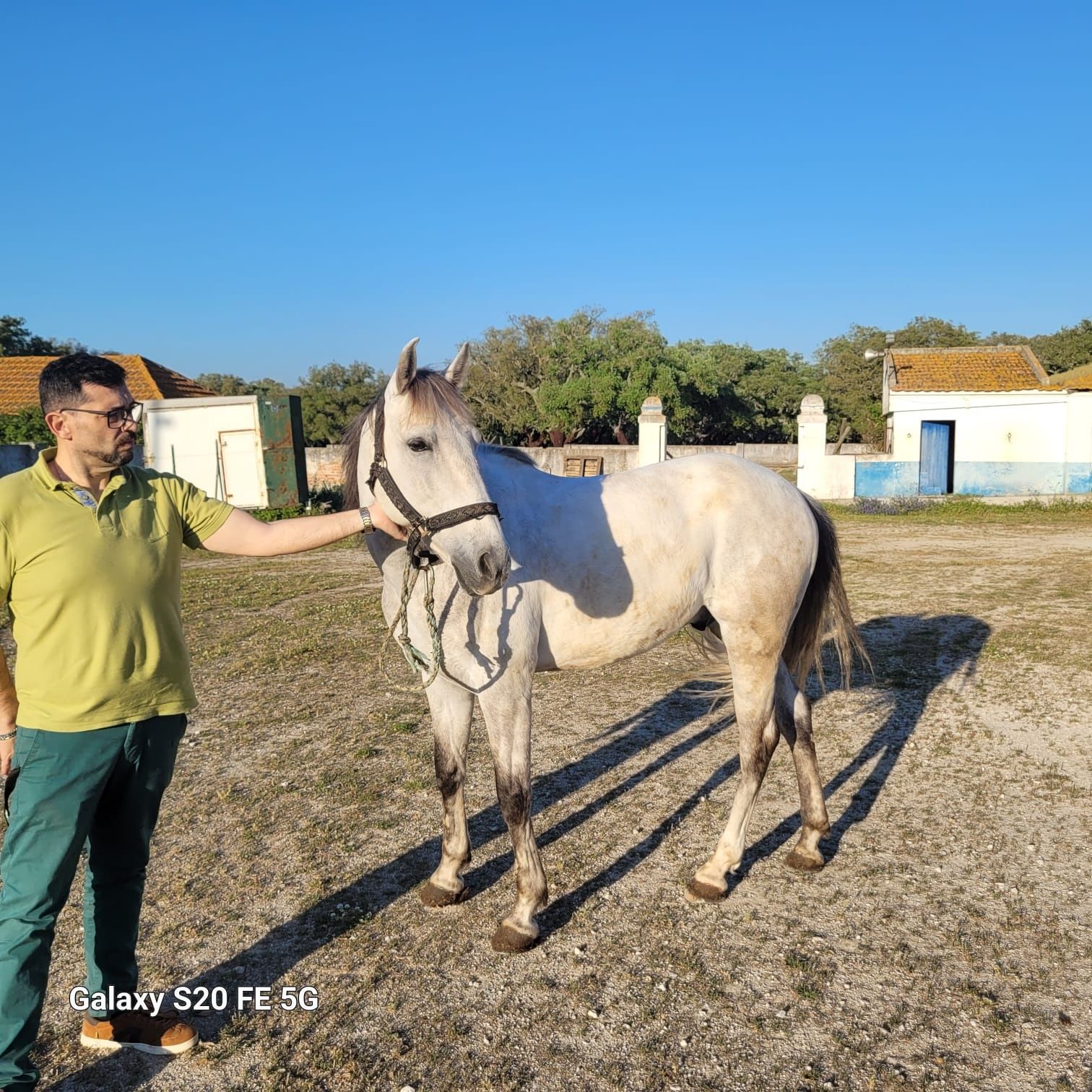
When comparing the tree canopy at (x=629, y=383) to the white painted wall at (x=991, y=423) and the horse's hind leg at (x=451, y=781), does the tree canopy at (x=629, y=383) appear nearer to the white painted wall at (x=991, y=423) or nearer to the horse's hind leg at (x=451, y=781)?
the white painted wall at (x=991, y=423)

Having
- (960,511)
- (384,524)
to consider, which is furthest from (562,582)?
(960,511)

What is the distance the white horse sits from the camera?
2467 mm

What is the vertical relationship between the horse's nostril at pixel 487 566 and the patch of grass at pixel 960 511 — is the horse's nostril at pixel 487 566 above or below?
above

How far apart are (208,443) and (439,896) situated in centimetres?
1664

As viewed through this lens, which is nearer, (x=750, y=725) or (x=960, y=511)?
(x=750, y=725)

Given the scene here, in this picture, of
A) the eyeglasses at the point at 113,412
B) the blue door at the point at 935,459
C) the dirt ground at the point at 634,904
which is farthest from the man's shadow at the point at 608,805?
the blue door at the point at 935,459

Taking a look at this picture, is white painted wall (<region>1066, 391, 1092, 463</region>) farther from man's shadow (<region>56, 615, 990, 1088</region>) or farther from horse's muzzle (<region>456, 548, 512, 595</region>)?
horse's muzzle (<region>456, 548, 512, 595</region>)

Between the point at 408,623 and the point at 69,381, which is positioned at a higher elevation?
the point at 69,381

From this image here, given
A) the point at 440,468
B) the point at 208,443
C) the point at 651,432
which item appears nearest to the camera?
the point at 440,468

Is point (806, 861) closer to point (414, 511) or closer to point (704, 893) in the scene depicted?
point (704, 893)

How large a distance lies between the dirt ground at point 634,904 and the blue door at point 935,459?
1572 centimetres

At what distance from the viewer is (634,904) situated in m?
3.10

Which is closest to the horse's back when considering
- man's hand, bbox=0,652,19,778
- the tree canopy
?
man's hand, bbox=0,652,19,778

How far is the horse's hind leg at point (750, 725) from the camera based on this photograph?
10.8ft
